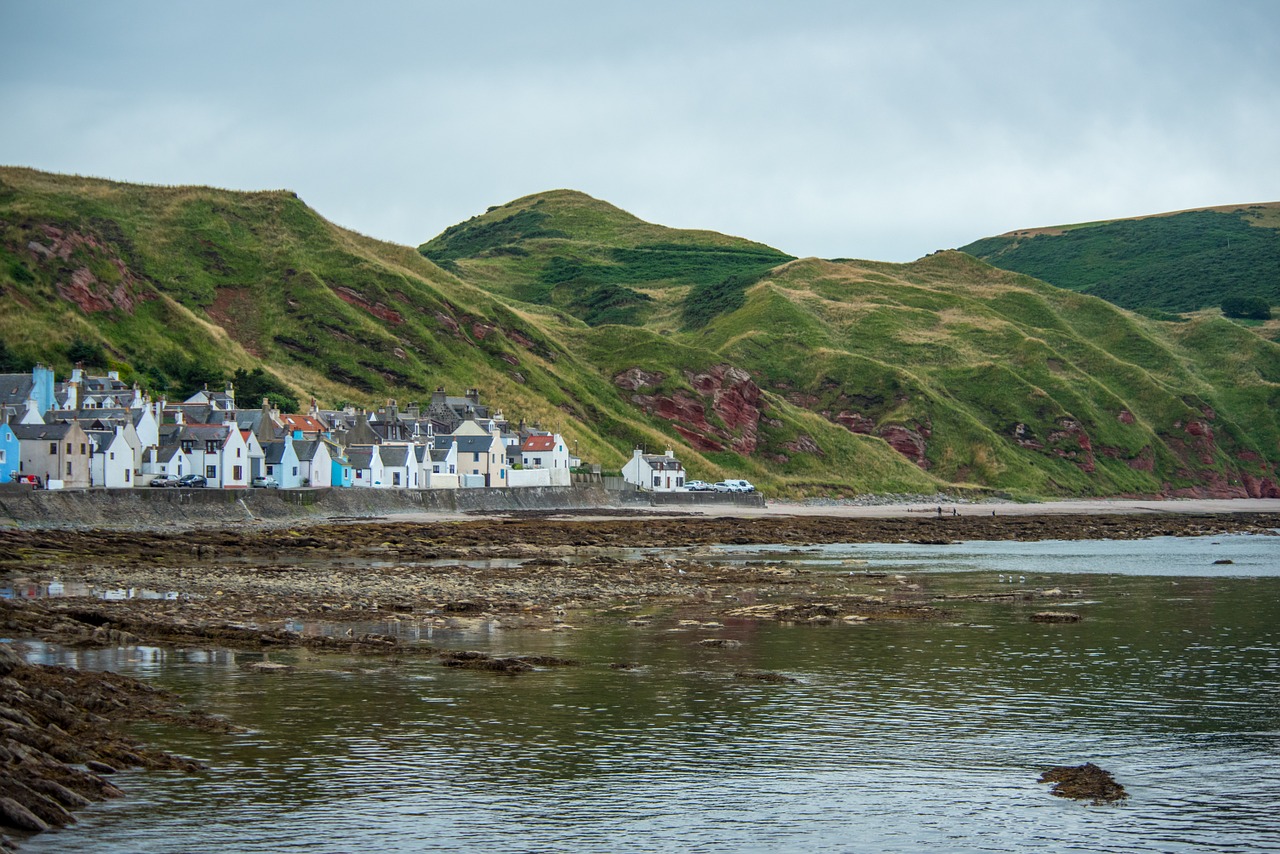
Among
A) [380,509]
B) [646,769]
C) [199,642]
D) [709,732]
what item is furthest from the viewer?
[380,509]

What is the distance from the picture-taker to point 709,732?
24.8m

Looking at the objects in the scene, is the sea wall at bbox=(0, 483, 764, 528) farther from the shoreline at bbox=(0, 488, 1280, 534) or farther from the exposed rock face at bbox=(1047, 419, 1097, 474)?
the exposed rock face at bbox=(1047, 419, 1097, 474)

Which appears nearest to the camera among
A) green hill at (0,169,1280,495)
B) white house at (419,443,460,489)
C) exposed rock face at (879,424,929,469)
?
white house at (419,443,460,489)

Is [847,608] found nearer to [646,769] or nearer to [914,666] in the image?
[914,666]

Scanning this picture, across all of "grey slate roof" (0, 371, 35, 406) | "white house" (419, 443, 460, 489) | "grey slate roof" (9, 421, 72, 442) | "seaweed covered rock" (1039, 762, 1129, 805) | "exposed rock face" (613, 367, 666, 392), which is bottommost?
"seaweed covered rock" (1039, 762, 1129, 805)

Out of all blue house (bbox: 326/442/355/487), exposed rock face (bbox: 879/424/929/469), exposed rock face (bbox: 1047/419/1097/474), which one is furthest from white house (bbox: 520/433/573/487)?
exposed rock face (bbox: 1047/419/1097/474)

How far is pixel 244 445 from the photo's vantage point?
89188mm

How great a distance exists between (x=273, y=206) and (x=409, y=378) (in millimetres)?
52966

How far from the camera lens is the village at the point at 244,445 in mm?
77281

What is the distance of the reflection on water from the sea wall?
41107mm

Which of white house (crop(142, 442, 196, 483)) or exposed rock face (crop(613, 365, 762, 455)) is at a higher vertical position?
exposed rock face (crop(613, 365, 762, 455))

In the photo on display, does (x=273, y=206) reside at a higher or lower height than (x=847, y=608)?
higher

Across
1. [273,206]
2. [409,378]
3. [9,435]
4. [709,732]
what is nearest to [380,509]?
[9,435]

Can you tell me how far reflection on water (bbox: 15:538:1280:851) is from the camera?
18531 millimetres
